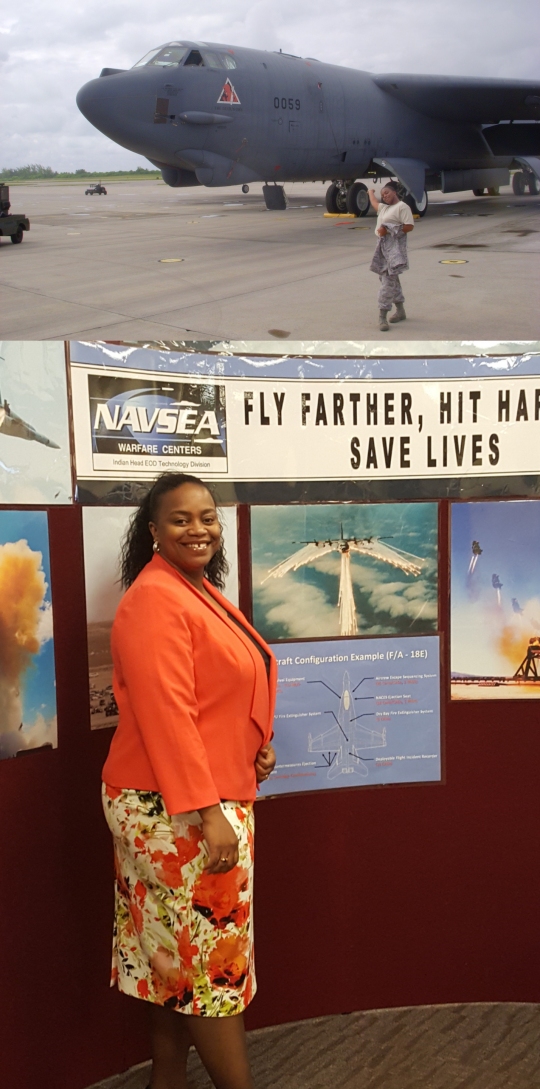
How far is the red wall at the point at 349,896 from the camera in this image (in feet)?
6.49

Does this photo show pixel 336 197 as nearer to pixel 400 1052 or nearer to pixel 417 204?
pixel 417 204

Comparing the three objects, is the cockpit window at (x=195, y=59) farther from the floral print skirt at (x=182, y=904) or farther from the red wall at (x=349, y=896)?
the floral print skirt at (x=182, y=904)

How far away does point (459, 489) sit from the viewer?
213cm

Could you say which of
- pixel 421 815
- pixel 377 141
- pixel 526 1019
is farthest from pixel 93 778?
pixel 377 141

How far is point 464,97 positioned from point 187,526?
1437 centimetres

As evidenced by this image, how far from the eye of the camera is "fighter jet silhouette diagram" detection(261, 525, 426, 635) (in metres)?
2.12

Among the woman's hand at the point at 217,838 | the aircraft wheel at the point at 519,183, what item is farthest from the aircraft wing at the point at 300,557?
the aircraft wheel at the point at 519,183

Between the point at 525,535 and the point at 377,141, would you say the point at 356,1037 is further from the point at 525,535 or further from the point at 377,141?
the point at 377,141

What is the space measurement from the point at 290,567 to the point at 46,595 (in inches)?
23.6

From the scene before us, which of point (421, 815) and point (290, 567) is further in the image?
point (421, 815)

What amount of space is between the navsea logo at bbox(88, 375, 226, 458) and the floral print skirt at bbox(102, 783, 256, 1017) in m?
0.75

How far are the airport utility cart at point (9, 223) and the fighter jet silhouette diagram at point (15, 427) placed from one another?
6846mm

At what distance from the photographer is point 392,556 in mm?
2160

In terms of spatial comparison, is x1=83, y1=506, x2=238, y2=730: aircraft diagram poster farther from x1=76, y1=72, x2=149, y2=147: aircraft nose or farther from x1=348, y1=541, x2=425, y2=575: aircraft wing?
x1=76, y1=72, x2=149, y2=147: aircraft nose
